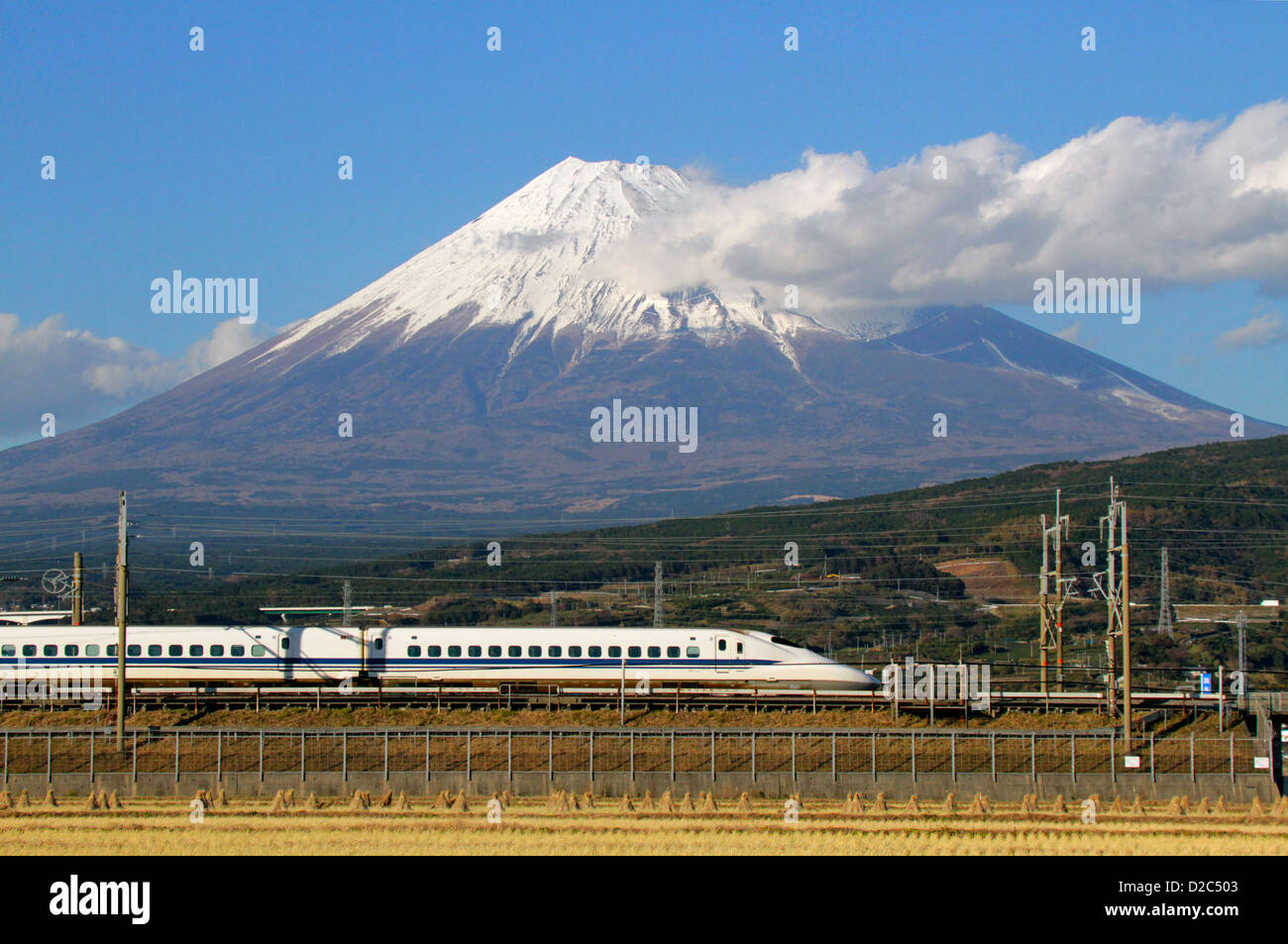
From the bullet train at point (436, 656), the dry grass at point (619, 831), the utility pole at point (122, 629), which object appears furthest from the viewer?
the bullet train at point (436, 656)

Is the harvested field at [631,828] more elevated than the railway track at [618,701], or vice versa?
the railway track at [618,701]

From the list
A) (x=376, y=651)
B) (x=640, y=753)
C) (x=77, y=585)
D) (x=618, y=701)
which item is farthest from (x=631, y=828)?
(x=77, y=585)

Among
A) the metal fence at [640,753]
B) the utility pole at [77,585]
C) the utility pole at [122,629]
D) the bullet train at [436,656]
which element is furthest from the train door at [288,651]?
the metal fence at [640,753]

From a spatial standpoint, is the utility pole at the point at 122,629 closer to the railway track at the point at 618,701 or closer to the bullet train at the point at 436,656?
the railway track at the point at 618,701

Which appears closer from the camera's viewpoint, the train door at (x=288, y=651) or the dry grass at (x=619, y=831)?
the dry grass at (x=619, y=831)

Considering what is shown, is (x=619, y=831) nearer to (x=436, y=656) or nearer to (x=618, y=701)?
(x=618, y=701)

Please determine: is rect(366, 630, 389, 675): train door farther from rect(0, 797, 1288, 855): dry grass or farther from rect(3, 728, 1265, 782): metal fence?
rect(0, 797, 1288, 855): dry grass
